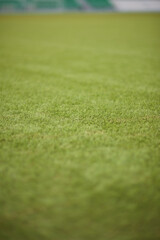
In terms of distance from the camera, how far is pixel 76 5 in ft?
65.7

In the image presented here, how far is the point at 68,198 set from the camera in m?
0.85

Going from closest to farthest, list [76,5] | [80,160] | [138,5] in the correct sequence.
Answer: [80,160] < [138,5] < [76,5]

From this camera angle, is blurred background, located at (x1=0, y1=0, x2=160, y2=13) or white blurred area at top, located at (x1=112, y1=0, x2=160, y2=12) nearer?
white blurred area at top, located at (x1=112, y1=0, x2=160, y2=12)

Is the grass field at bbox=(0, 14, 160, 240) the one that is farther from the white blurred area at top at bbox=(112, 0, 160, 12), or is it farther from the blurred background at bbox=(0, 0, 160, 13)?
the blurred background at bbox=(0, 0, 160, 13)

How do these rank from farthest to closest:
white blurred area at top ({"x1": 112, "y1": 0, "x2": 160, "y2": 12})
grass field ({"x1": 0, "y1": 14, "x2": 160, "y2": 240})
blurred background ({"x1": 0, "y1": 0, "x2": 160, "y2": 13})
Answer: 1. blurred background ({"x1": 0, "y1": 0, "x2": 160, "y2": 13})
2. white blurred area at top ({"x1": 112, "y1": 0, "x2": 160, "y2": 12})
3. grass field ({"x1": 0, "y1": 14, "x2": 160, "y2": 240})

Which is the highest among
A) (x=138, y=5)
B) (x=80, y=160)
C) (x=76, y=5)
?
(x=76, y=5)

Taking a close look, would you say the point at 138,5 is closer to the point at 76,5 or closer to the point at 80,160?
the point at 76,5

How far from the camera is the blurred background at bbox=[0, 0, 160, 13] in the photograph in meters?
16.4

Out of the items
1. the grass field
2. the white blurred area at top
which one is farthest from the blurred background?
the grass field

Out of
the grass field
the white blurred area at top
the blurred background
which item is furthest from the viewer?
the blurred background

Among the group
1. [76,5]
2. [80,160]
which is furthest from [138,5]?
[80,160]

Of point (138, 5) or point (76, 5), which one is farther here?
point (76, 5)

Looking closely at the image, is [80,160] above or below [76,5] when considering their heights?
below

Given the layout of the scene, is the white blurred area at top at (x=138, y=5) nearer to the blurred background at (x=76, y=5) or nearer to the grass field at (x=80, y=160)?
the blurred background at (x=76, y=5)
